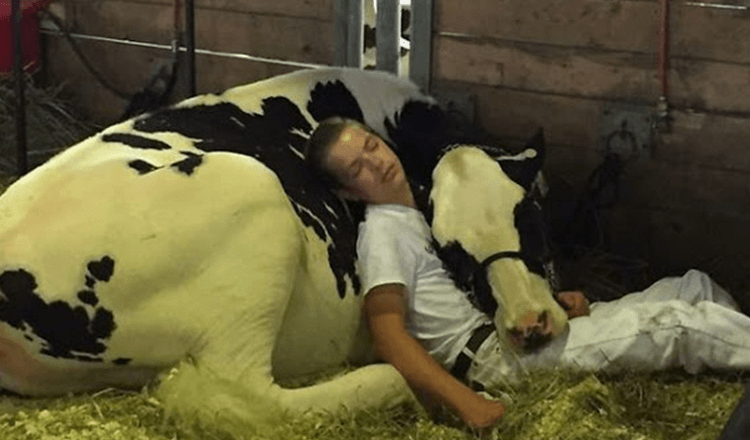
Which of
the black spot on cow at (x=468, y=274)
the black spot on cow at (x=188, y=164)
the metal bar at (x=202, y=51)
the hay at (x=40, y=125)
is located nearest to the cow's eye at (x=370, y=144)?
the black spot on cow at (x=468, y=274)

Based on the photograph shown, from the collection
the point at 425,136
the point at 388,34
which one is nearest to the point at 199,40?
the point at 388,34

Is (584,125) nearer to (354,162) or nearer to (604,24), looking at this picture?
(604,24)

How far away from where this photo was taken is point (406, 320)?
2.66 m

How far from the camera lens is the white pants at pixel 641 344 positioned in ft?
8.30

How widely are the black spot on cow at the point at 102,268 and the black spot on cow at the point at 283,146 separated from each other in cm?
41

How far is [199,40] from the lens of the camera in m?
4.15

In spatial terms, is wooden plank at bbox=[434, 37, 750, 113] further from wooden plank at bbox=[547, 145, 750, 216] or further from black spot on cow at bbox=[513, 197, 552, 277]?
black spot on cow at bbox=[513, 197, 552, 277]

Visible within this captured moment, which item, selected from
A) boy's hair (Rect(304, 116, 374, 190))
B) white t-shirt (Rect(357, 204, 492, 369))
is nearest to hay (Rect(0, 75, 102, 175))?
boy's hair (Rect(304, 116, 374, 190))

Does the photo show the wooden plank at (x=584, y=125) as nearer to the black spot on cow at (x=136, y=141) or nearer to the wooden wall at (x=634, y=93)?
the wooden wall at (x=634, y=93)

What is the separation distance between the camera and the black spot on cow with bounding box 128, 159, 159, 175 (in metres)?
2.46

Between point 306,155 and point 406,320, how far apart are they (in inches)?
16.0

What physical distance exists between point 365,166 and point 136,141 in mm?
473

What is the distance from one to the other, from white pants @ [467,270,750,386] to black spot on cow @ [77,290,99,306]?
2.56 feet

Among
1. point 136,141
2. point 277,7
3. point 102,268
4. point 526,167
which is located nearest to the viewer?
point 102,268
